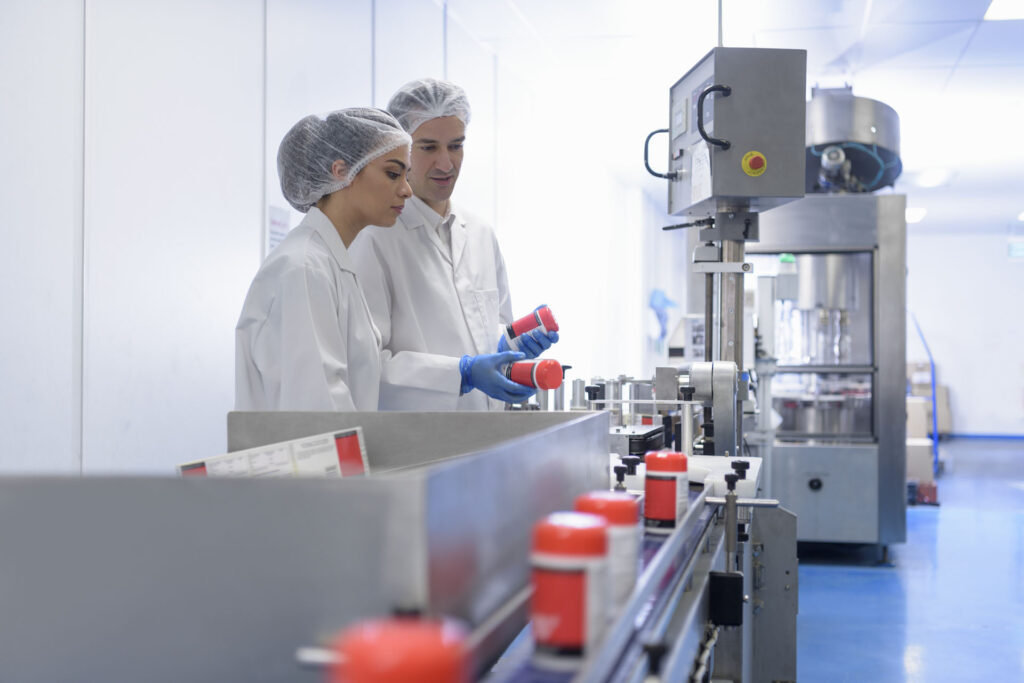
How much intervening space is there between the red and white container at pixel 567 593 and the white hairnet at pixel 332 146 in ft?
3.62

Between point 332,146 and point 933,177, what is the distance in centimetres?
662

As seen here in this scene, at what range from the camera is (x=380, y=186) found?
1.64 metres

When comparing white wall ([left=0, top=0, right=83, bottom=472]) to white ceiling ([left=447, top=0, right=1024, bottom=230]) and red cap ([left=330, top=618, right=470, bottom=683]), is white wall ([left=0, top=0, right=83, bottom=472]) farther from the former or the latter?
white ceiling ([left=447, top=0, right=1024, bottom=230])

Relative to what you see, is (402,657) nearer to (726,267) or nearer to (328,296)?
(328,296)

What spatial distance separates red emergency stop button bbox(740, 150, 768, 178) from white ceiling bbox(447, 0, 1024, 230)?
1.82 metres

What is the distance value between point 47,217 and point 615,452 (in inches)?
47.7

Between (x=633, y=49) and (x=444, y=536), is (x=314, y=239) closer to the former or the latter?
Answer: (x=444, y=536)

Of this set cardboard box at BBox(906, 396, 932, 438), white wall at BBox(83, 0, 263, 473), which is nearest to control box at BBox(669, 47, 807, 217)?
white wall at BBox(83, 0, 263, 473)

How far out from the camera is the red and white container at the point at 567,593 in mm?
631

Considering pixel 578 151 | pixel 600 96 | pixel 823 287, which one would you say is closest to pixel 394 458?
pixel 823 287

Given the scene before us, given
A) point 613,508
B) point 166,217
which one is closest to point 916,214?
point 166,217

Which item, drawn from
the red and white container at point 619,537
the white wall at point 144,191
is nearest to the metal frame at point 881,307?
the white wall at point 144,191

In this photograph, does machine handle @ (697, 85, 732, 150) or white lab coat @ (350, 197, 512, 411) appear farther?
machine handle @ (697, 85, 732, 150)

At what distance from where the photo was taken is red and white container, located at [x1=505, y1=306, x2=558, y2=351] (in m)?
1.84
